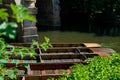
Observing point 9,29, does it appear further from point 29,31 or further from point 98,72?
point 29,31

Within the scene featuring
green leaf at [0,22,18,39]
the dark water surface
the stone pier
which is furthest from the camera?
the dark water surface

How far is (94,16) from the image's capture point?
2603 centimetres

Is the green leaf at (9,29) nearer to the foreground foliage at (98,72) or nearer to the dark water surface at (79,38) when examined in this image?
the foreground foliage at (98,72)

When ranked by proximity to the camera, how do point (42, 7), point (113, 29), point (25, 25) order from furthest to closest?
1. point (42, 7)
2. point (113, 29)
3. point (25, 25)

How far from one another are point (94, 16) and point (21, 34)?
36.4 feet

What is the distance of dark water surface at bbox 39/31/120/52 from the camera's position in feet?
60.5

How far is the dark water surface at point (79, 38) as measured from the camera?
60.5 ft

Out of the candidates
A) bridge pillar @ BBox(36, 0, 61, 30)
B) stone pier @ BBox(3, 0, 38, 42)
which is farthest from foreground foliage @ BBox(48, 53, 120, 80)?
bridge pillar @ BBox(36, 0, 61, 30)

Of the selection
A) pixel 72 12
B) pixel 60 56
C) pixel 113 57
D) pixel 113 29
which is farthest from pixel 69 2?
pixel 113 57

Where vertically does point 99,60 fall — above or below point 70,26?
above

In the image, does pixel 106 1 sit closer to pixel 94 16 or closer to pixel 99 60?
pixel 94 16

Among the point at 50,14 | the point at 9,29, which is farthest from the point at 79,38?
the point at 9,29

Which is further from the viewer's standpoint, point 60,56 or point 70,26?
point 70,26

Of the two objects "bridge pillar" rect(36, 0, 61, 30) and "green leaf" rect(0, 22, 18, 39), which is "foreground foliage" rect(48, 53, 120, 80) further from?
"bridge pillar" rect(36, 0, 61, 30)
